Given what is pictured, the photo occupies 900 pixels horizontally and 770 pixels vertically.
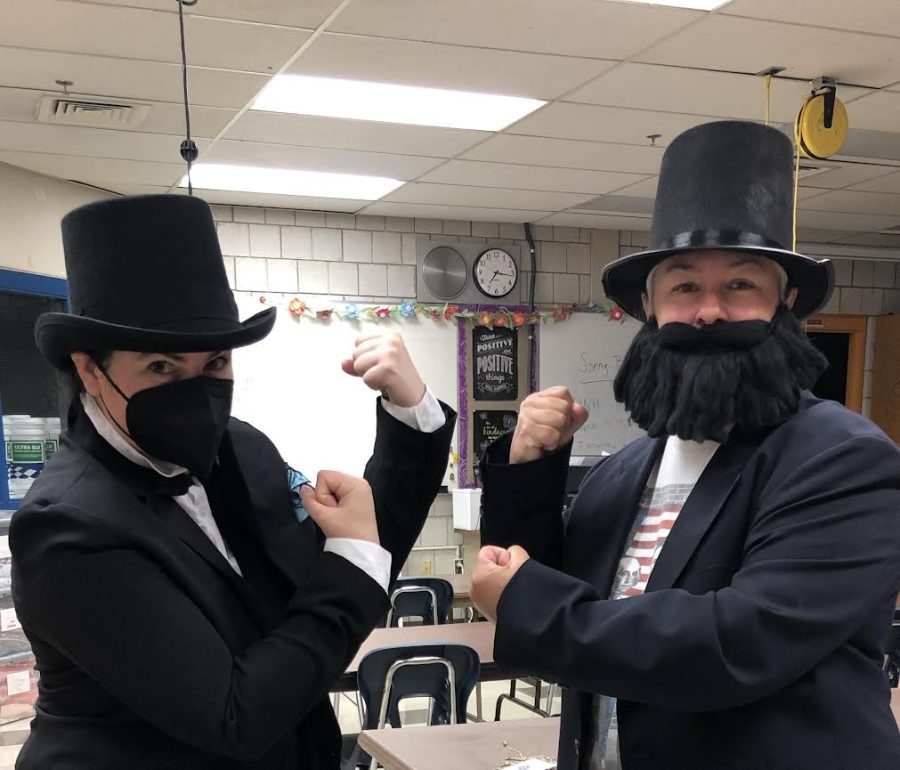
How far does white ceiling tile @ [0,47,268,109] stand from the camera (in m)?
3.15

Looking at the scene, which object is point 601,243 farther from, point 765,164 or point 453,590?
point 765,164

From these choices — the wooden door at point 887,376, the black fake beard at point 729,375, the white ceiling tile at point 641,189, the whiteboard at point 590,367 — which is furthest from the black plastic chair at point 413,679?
the wooden door at point 887,376

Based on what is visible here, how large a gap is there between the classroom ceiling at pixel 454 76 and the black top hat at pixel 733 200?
1.77 m

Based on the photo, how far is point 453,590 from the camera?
4477mm

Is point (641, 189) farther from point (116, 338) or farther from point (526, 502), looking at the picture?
point (116, 338)

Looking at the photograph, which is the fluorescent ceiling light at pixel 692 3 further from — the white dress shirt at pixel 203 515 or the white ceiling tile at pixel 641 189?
the white dress shirt at pixel 203 515

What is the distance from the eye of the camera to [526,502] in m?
1.27

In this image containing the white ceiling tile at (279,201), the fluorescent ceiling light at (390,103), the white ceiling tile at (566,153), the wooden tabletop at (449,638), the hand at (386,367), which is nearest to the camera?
→ the hand at (386,367)

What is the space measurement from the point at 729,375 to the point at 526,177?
155 inches

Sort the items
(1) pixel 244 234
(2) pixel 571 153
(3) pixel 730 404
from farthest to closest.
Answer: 1. (1) pixel 244 234
2. (2) pixel 571 153
3. (3) pixel 730 404

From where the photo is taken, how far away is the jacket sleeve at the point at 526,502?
1.27 m

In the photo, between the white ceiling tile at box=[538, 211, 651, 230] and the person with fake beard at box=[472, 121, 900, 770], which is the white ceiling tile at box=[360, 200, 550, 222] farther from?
the person with fake beard at box=[472, 121, 900, 770]

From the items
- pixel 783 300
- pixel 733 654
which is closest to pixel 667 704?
pixel 733 654

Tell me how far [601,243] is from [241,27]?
4.14 metres
